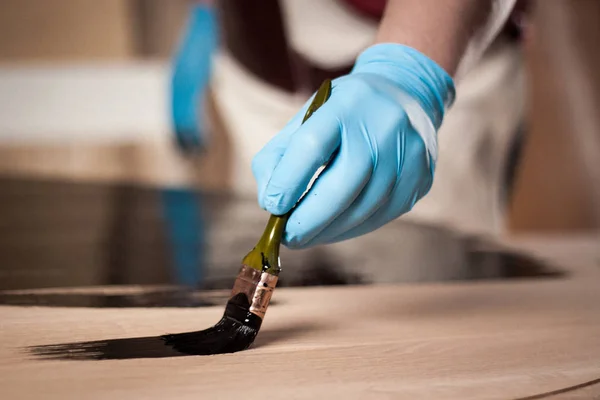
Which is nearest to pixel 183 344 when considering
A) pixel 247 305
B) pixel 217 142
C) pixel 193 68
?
pixel 247 305

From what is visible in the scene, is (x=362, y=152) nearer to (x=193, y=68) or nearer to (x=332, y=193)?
(x=332, y=193)

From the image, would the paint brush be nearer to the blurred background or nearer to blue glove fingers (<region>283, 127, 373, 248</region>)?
blue glove fingers (<region>283, 127, 373, 248</region>)

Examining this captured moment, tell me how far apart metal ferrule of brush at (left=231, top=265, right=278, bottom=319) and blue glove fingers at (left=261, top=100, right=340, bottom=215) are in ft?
0.24

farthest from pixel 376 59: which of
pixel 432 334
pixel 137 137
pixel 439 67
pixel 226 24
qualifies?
pixel 137 137

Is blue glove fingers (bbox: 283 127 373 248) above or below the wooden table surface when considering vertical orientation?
above

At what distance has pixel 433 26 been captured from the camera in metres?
0.78

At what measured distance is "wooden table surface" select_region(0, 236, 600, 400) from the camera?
0.52 meters

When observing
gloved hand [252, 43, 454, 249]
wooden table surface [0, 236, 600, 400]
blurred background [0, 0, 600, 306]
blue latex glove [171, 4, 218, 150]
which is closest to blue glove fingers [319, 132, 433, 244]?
gloved hand [252, 43, 454, 249]

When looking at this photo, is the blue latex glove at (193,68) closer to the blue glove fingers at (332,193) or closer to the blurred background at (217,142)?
the blurred background at (217,142)

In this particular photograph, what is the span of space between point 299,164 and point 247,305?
15 centimetres

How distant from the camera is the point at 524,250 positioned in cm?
131

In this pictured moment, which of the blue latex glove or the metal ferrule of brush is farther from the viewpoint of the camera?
the blue latex glove

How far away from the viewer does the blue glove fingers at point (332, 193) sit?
64cm

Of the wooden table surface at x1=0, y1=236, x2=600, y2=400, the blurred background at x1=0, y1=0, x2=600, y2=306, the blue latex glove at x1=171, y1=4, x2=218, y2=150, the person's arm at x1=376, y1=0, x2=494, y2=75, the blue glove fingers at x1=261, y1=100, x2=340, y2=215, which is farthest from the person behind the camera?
the blue latex glove at x1=171, y1=4, x2=218, y2=150
